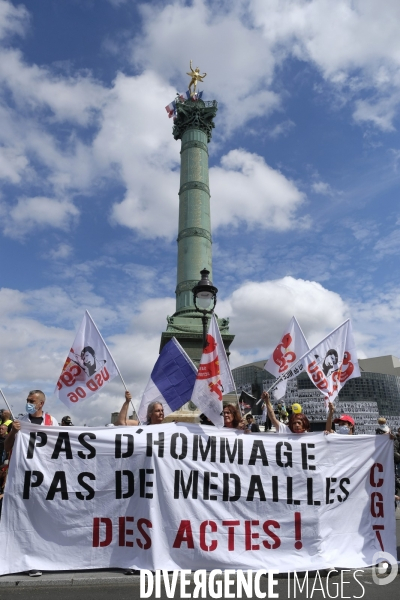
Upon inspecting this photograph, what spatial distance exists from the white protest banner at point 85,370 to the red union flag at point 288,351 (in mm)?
2586

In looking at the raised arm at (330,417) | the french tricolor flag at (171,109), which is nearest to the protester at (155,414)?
the raised arm at (330,417)

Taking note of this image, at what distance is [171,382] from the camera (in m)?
7.14

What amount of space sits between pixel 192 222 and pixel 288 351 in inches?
1104

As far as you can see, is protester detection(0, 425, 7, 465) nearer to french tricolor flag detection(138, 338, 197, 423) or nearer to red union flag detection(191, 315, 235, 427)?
french tricolor flag detection(138, 338, 197, 423)

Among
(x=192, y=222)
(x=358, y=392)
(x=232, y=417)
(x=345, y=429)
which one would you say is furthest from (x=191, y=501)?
(x=358, y=392)

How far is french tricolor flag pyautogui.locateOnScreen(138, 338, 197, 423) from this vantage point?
23.1 feet

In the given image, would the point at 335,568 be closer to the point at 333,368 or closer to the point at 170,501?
the point at 170,501

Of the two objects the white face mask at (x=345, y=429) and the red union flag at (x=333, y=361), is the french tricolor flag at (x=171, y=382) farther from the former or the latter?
the white face mask at (x=345, y=429)

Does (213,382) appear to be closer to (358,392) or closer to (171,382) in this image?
(171,382)

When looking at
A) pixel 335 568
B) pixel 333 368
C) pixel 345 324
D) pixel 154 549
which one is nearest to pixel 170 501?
pixel 154 549

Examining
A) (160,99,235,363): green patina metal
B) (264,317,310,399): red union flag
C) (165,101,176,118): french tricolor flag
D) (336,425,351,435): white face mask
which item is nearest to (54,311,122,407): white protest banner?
(264,317,310,399): red union flag

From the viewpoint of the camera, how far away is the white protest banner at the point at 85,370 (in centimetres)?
658

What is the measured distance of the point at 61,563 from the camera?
4934 millimetres

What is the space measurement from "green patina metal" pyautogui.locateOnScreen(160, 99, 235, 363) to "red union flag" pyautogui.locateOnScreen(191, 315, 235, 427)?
75.7 feet
